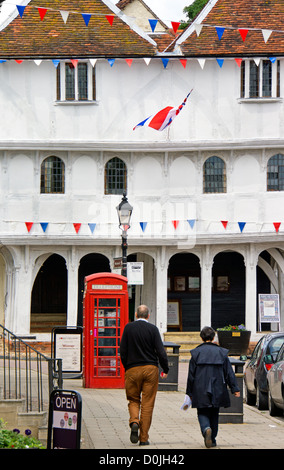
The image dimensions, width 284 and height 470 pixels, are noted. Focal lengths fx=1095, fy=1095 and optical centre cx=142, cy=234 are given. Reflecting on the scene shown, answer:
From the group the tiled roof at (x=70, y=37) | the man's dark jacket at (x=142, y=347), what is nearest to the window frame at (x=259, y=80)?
the tiled roof at (x=70, y=37)

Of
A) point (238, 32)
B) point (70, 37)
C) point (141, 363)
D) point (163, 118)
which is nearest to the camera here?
point (141, 363)

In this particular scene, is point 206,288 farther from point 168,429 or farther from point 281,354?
point 168,429

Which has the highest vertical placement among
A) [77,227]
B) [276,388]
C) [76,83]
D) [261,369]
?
[76,83]

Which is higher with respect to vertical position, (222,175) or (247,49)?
(247,49)

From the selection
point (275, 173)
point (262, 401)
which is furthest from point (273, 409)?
point (275, 173)

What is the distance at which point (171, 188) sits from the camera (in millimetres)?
38406

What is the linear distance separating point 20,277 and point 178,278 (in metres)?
6.84

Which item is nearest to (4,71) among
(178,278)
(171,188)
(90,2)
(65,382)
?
(90,2)

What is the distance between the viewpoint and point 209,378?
15016mm

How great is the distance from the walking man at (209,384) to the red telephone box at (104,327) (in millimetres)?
8804

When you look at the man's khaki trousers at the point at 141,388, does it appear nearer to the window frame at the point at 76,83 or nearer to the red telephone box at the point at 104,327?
the red telephone box at the point at 104,327

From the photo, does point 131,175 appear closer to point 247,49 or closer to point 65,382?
point 247,49

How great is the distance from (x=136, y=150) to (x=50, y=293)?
7.43 metres

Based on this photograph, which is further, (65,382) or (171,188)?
(171,188)
